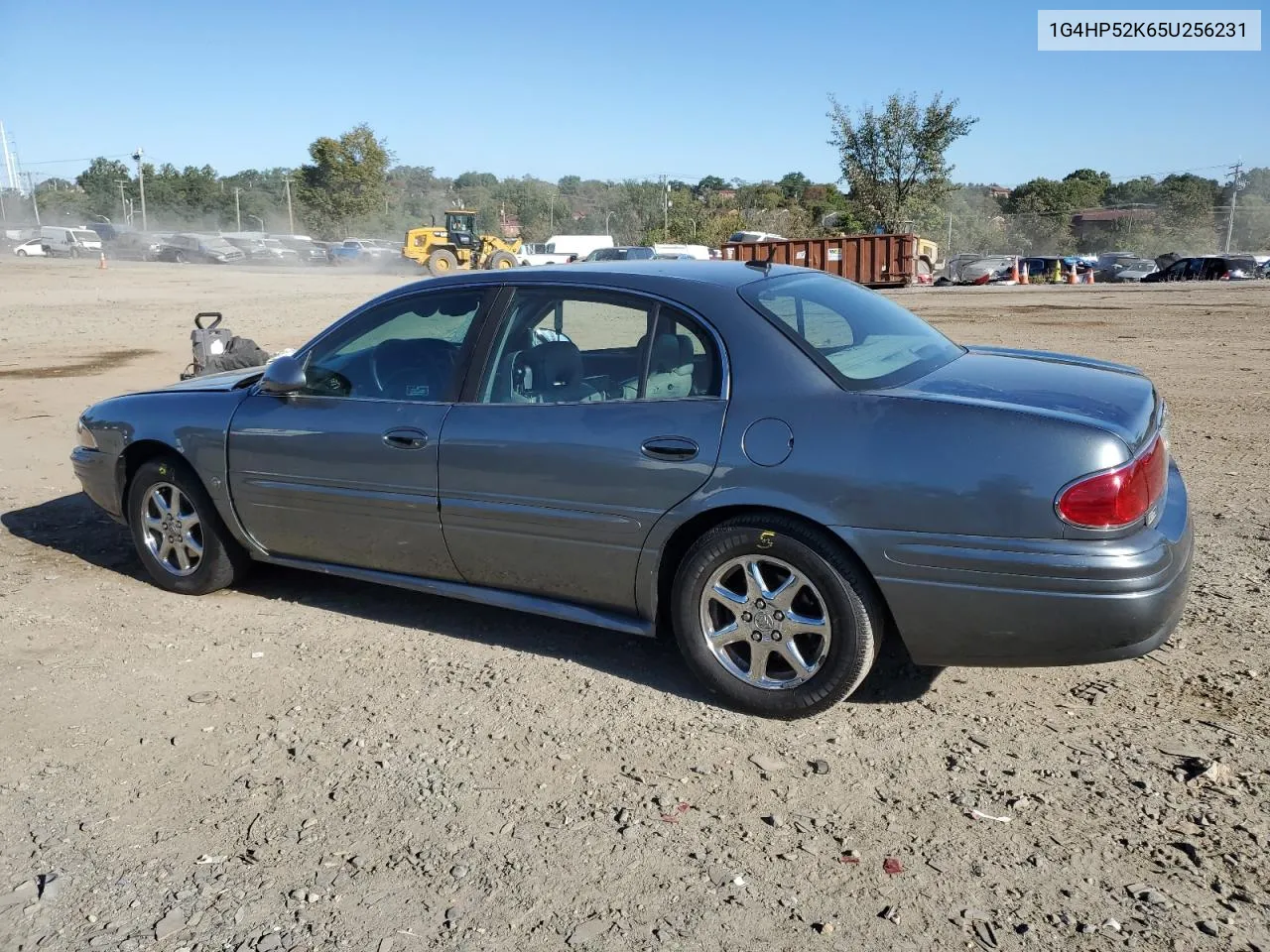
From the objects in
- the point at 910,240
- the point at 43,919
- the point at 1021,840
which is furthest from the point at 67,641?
the point at 910,240

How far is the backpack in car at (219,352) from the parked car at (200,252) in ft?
171

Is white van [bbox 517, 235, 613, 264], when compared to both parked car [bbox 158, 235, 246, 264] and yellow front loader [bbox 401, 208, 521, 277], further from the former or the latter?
parked car [bbox 158, 235, 246, 264]

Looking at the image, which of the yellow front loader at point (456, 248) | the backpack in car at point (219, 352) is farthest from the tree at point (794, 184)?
the backpack in car at point (219, 352)

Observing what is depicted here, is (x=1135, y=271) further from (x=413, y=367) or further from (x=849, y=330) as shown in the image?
(x=413, y=367)

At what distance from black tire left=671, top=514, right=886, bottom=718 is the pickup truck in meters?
56.2

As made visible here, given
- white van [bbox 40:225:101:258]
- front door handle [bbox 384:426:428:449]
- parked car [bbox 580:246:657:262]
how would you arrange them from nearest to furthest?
front door handle [bbox 384:426:428:449] < parked car [bbox 580:246:657:262] < white van [bbox 40:225:101:258]

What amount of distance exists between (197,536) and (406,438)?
4.95 ft

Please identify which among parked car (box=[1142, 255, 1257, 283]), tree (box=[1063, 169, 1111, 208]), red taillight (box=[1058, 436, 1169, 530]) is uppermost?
tree (box=[1063, 169, 1111, 208])

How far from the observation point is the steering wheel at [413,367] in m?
4.49

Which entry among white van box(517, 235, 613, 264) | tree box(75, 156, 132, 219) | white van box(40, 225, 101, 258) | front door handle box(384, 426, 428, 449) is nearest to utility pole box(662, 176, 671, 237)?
white van box(517, 235, 613, 264)

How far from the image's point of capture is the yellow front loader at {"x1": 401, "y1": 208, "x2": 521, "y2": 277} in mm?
47750

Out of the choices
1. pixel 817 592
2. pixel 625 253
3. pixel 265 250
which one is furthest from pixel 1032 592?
pixel 265 250

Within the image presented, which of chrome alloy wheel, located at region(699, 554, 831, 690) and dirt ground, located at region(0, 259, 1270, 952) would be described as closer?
dirt ground, located at region(0, 259, 1270, 952)

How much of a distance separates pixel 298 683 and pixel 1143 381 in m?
3.49
